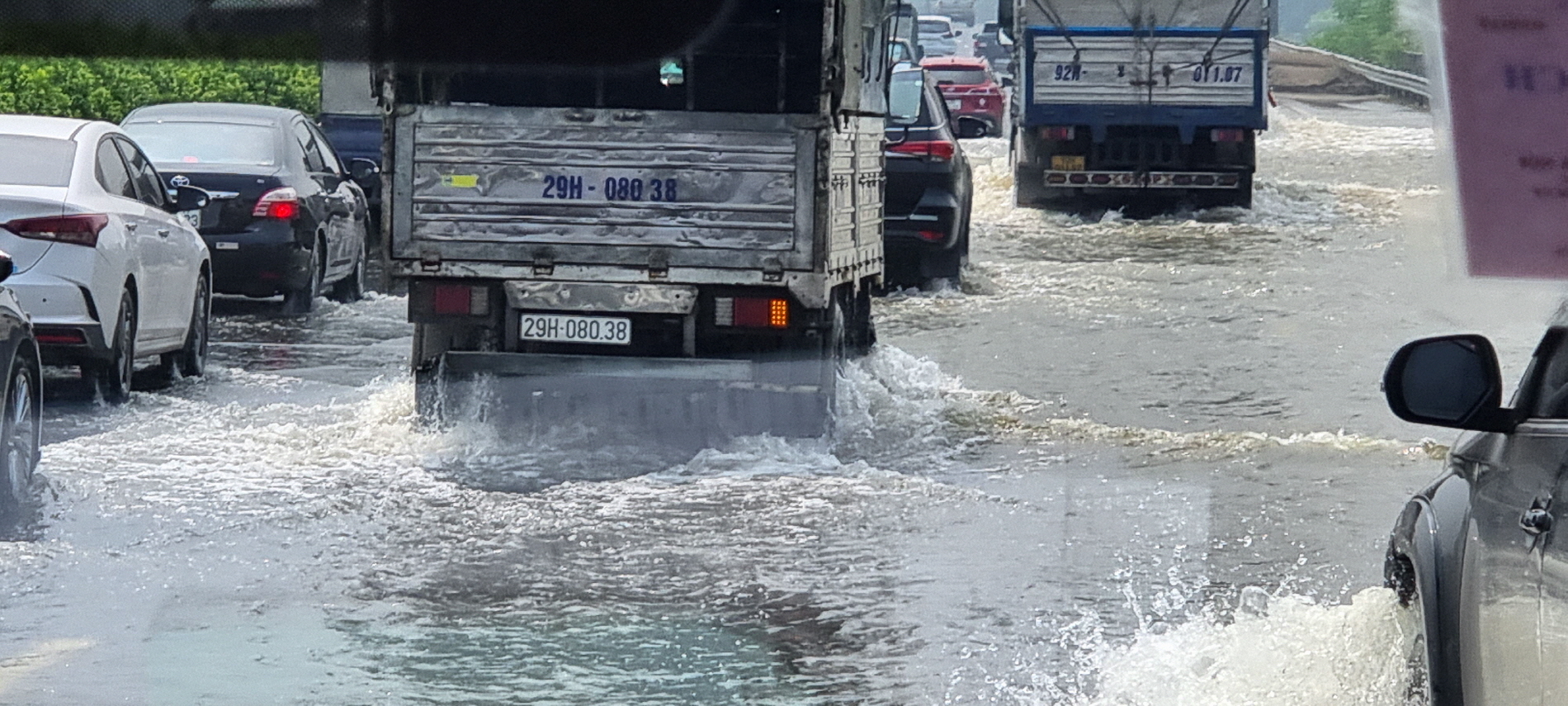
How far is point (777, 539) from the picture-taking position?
8.26m

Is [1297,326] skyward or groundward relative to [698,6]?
groundward

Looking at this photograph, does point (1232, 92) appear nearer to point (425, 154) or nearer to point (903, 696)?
point (425, 154)

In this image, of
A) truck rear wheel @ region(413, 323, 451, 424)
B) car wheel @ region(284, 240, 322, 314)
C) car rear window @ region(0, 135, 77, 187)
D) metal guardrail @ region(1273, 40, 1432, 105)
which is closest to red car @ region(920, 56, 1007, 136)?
car wheel @ region(284, 240, 322, 314)

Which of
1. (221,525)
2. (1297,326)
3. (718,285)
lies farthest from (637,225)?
(1297,326)

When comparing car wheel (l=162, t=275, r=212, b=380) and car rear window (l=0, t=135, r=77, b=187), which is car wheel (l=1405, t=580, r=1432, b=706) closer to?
car rear window (l=0, t=135, r=77, b=187)

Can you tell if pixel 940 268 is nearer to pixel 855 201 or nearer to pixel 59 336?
pixel 855 201

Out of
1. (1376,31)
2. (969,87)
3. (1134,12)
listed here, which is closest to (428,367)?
(1376,31)

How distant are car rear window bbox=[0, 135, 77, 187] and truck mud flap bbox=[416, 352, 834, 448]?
1.94 meters

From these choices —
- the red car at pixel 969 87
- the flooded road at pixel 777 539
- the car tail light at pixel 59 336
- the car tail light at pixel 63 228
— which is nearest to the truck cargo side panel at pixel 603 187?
the flooded road at pixel 777 539

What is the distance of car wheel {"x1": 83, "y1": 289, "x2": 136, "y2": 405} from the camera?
10969mm

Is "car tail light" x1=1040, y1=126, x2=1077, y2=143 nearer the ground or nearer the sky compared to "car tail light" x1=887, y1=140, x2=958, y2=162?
nearer the ground

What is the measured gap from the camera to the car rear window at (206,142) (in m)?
15.2

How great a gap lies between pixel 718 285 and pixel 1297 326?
694cm

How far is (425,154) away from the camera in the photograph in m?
10.3
